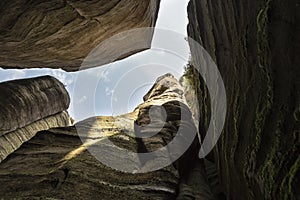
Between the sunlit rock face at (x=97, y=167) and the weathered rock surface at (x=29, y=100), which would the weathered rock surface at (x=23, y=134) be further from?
the sunlit rock face at (x=97, y=167)

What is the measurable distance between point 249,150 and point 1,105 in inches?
499

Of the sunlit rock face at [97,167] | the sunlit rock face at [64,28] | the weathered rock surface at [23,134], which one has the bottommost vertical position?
the sunlit rock face at [97,167]

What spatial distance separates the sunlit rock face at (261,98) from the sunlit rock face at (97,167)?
5.67 feet

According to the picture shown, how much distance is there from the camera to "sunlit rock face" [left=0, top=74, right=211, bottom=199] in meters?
6.11

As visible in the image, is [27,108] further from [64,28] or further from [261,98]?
[261,98]

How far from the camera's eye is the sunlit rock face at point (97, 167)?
20.0 feet

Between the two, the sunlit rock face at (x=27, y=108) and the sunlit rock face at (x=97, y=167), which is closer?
the sunlit rock face at (x=97, y=167)

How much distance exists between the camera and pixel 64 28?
11633mm

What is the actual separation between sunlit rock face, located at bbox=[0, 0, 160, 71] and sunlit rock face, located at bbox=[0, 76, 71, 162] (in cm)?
152

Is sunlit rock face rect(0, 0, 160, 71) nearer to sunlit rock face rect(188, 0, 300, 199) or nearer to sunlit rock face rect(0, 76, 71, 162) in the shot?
sunlit rock face rect(0, 76, 71, 162)

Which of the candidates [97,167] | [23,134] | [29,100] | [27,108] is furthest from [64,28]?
[23,134]

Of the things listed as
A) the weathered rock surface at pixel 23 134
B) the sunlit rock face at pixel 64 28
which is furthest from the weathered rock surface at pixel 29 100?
the sunlit rock face at pixel 64 28

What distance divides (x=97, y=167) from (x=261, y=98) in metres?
4.39

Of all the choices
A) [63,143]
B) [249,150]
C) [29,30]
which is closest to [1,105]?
[29,30]
